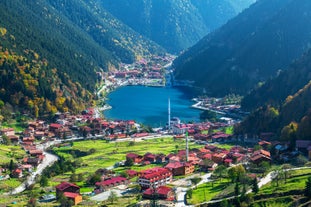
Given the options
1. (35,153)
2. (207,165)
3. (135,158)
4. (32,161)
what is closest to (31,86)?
(35,153)

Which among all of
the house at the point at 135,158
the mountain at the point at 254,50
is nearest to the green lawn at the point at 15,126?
the house at the point at 135,158

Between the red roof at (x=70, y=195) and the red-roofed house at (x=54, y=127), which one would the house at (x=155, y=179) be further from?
the red-roofed house at (x=54, y=127)

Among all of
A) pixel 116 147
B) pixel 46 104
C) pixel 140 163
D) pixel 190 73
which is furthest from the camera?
pixel 190 73

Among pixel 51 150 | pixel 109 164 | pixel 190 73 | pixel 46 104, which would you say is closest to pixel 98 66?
pixel 190 73

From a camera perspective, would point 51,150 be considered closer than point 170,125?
Yes

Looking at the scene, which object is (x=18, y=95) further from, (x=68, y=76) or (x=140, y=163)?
(x=140, y=163)

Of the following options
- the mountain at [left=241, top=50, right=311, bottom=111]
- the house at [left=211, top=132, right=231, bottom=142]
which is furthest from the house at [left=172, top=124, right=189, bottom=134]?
the mountain at [left=241, top=50, right=311, bottom=111]

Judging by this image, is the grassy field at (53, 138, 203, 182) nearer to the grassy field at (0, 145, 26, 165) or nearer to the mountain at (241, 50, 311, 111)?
the grassy field at (0, 145, 26, 165)

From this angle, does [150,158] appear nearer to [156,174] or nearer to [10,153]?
[156,174]
